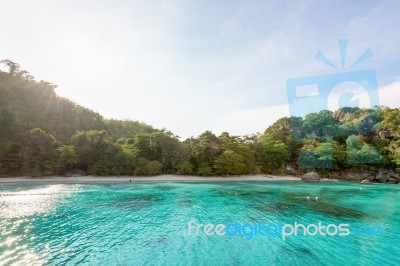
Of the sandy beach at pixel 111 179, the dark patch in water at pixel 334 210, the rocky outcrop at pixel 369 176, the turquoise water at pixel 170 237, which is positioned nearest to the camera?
the turquoise water at pixel 170 237

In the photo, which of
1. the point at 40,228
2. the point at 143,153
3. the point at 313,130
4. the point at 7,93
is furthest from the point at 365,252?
the point at 7,93

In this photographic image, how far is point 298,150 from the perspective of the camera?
138ft

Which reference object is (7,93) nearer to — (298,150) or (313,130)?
(298,150)

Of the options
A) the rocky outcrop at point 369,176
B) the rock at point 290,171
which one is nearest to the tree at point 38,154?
the rock at point 290,171

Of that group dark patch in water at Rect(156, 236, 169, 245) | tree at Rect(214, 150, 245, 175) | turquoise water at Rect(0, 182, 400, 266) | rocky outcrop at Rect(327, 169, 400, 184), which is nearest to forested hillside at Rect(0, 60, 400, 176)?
tree at Rect(214, 150, 245, 175)

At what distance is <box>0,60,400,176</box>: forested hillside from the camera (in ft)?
96.4

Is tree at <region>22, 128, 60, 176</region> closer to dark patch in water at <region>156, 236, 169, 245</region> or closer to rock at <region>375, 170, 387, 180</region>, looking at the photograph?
dark patch in water at <region>156, 236, 169, 245</region>

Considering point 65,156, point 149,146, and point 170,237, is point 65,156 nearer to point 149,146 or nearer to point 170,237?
point 149,146

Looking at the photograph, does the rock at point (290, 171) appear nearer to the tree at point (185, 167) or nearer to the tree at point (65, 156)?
the tree at point (185, 167)

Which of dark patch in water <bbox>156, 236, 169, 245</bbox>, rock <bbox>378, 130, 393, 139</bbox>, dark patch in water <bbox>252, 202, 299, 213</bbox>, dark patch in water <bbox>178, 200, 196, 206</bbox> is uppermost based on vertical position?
rock <bbox>378, 130, 393, 139</bbox>

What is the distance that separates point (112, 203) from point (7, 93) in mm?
42210

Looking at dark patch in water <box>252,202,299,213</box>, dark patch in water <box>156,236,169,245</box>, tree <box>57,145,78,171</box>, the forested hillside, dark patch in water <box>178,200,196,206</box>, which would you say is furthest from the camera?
the forested hillside

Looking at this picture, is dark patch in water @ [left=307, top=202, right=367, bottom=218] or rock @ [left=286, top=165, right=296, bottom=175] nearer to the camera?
dark patch in water @ [left=307, top=202, right=367, bottom=218]

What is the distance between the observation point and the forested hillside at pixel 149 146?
29.4 metres
